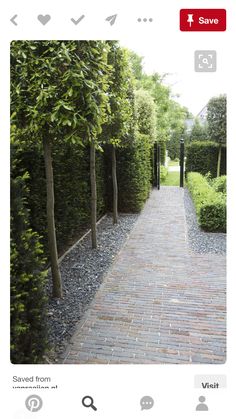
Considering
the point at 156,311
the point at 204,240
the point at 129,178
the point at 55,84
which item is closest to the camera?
the point at 55,84

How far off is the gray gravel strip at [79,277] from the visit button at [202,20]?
328 centimetres

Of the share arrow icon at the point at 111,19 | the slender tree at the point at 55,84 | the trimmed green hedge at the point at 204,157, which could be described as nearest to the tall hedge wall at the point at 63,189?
the slender tree at the point at 55,84

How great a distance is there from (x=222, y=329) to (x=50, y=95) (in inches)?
135

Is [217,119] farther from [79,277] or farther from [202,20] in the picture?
[202,20]

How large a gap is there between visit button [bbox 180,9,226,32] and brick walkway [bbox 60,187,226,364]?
298 cm

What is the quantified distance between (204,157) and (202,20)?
17441 mm

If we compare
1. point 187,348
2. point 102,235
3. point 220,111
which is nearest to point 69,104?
point 187,348

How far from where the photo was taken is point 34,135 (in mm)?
4328

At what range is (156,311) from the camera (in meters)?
4.69

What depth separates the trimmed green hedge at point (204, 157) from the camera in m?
19.2
